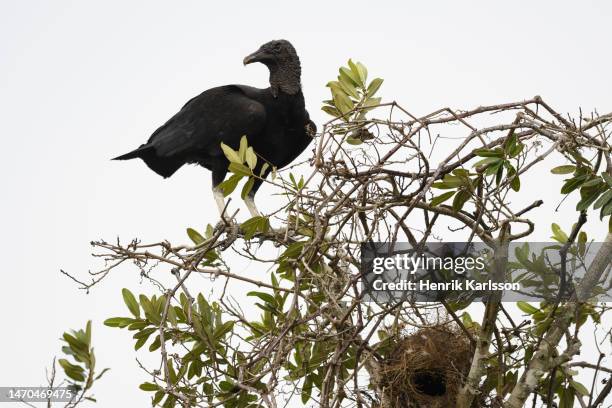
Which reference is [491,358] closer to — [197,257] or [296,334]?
[296,334]

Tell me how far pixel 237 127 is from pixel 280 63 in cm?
59

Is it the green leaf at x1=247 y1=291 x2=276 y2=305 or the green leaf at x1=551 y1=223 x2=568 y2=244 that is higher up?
the green leaf at x1=551 y1=223 x2=568 y2=244

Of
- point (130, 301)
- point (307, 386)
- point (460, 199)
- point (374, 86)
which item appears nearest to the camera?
point (460, 199)

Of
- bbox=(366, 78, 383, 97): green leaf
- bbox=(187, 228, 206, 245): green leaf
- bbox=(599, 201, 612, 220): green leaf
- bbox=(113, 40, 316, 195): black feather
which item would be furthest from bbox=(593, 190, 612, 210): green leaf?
bbox=(113, 40, 316, 195): black feather

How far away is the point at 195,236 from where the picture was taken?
409 centimetres

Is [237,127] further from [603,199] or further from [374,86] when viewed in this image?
[603,199]

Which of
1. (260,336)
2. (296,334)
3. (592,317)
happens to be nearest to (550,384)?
(592,317)

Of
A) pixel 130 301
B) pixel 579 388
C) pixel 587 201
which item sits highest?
pixel 587 201

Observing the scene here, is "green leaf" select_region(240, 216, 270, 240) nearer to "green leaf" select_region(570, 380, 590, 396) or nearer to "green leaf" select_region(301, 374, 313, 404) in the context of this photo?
"green leaf" select_region(301, 374, 313, 404)

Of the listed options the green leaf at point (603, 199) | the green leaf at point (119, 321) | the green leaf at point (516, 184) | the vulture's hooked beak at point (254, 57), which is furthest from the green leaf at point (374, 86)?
the vulture's hooked beak at point (254, 57)

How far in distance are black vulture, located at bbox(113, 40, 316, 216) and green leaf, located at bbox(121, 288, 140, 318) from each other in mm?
1788

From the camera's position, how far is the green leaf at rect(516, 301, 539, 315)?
3733 millimetres

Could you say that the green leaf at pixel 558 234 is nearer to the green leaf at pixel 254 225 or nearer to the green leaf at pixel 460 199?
the green leaf at pixel 460 199

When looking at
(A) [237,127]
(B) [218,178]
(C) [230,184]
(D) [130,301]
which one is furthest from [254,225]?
(B) [218,178]
